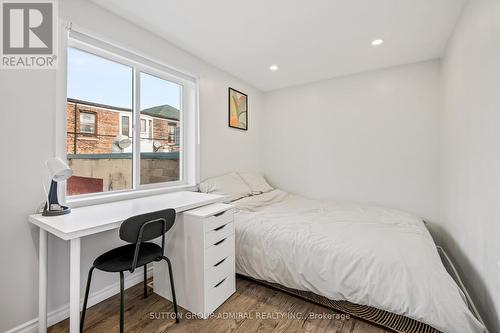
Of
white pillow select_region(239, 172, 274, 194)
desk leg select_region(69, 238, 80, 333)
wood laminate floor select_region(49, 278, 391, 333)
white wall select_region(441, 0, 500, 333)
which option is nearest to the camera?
desk leg select_region(69, 238, 80, 333)

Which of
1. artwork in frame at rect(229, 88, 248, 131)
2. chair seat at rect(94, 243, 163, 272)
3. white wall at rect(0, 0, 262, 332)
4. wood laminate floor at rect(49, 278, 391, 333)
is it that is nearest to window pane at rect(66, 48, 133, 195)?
white wall at rect(0, 0, 262, 332)

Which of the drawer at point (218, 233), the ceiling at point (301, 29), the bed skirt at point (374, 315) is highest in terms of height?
the ceiling at point (301, 29)

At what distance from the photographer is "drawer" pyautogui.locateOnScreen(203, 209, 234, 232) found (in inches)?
63.3

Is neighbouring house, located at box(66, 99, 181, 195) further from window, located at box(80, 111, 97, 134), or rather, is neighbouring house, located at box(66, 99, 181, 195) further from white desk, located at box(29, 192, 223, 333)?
white desk, located at box(29, 192, 223, 333)

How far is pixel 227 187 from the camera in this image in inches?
103

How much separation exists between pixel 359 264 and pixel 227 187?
1.59 metres

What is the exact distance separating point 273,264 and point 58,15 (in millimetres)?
2482

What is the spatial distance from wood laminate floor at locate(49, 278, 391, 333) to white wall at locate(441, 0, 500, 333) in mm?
→ 759

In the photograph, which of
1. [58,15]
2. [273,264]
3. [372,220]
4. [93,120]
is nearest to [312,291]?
[273,264]

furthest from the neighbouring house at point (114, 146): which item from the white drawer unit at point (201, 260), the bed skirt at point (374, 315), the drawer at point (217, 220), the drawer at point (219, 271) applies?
the bed skirt at point (374, 315)

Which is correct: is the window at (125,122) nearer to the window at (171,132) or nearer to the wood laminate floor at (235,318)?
the window at (171,132)

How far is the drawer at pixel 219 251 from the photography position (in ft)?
5.27

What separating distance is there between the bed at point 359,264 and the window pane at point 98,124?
1.25 meters

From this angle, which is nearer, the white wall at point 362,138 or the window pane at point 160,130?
the window pane at point 160,130
